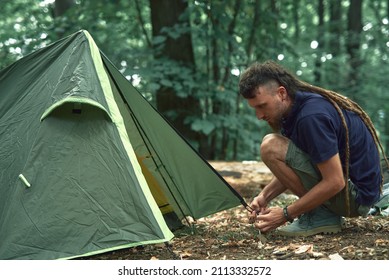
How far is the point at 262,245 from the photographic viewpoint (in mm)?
3037

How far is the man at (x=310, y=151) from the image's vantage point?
2.89 meters

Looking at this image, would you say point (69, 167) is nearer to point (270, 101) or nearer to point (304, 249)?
point (270, 101)

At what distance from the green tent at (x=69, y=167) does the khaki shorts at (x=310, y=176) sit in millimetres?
892

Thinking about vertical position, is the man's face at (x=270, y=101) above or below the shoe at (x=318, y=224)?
above

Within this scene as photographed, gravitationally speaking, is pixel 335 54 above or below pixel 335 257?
above

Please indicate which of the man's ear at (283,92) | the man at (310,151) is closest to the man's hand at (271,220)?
the man at (310,151)

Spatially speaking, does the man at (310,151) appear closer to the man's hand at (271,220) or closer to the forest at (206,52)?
the man's hand at (271,220)

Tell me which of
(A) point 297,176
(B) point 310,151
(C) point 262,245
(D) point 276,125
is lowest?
(C) point 262,245

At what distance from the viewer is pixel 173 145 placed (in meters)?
A: 3.87

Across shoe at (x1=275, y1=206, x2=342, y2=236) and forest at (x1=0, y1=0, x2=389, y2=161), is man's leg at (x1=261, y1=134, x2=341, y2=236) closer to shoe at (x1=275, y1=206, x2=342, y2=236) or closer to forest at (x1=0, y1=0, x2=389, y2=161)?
shoe at (x1=275, y1=206, x2=342, y2=236)

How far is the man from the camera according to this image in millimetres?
2893

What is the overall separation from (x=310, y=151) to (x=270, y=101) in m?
0.40

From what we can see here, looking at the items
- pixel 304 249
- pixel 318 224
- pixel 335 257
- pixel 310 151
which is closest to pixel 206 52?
pixel 318 224
